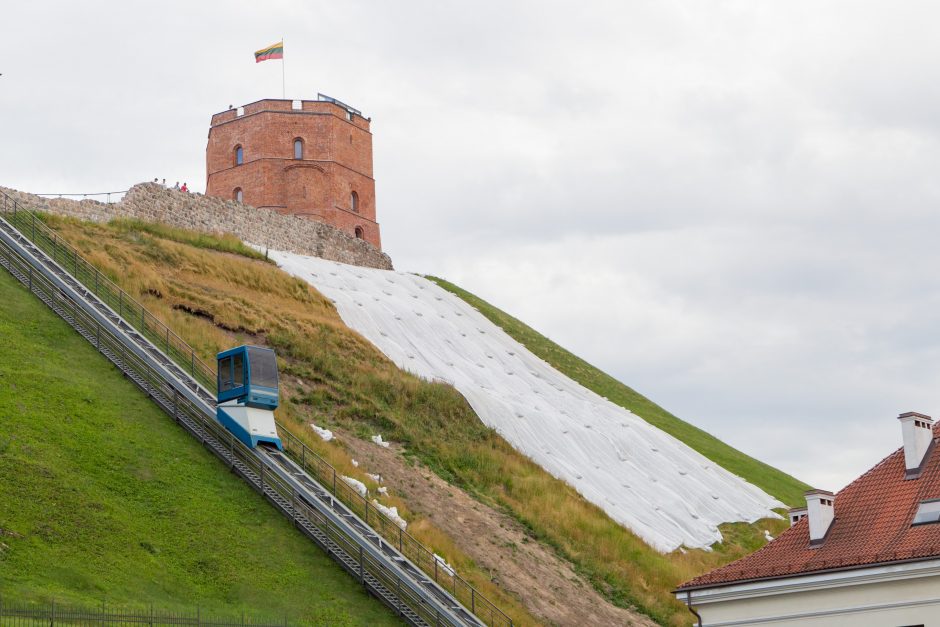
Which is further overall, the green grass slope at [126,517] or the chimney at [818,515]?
the chimney at [818,515]

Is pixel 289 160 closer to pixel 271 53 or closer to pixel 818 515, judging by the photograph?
pixel 271 53

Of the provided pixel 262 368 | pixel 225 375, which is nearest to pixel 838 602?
pixel 262 368

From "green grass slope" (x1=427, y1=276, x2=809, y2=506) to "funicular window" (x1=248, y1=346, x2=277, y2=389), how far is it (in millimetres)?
30793

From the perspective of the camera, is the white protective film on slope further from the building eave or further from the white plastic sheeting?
the building eave

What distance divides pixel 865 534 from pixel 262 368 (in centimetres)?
1632

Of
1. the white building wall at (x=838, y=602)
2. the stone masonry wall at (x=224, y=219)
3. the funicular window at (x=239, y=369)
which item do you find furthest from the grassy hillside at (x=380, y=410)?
the white building wall at (x=838, y=602)

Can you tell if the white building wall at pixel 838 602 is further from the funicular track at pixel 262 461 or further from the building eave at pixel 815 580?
the funicular track at pixel 262 461

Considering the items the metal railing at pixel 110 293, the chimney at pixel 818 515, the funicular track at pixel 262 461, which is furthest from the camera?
the metal railing at pixel 110 293

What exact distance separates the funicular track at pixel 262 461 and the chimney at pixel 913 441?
10.0 m

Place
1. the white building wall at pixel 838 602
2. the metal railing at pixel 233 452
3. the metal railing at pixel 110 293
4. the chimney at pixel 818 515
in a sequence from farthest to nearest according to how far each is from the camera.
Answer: the metal railing at pixel 110 293, the metal railing at pixel 233 452, the chimney at pixel 818 515, the white building wall at pixel 838 602

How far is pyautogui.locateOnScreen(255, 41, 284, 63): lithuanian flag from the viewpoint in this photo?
75.2 meters

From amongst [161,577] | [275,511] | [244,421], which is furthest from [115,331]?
[161,577]

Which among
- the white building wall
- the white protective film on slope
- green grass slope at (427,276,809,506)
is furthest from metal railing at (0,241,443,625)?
green grass slope at (427,276,809,506)

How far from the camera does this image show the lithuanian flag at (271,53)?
75.2 m
